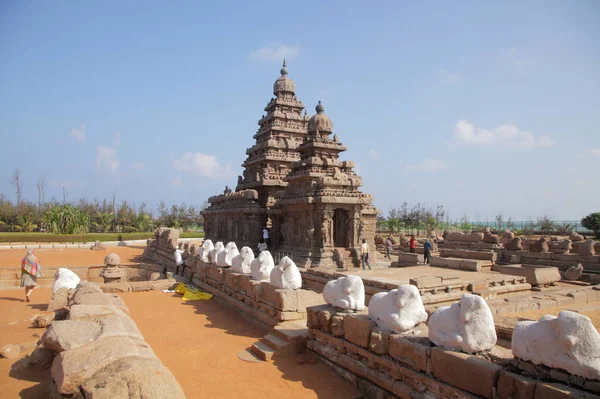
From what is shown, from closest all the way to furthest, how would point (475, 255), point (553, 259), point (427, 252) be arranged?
1. point (553, 259)
2. point (475, 255)
3. point (427, 252)

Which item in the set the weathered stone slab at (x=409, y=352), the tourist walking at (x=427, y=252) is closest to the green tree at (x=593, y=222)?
the tourist walking at (x=427, y=252)

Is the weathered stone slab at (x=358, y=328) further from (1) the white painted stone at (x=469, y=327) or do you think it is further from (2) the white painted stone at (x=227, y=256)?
(2) the white painted stone at (x=227, y=256)

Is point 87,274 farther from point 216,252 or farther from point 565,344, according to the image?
point 565,344

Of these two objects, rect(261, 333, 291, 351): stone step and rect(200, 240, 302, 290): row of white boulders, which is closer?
rect(261, 333, 291, 351): stone step

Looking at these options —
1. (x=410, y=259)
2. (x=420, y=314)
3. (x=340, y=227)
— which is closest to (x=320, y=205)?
(x=340, y=227)

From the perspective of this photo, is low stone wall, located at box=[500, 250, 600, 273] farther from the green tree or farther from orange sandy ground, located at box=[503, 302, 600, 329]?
the green tree

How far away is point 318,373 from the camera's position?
18.1 ft

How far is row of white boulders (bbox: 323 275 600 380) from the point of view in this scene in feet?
9.91

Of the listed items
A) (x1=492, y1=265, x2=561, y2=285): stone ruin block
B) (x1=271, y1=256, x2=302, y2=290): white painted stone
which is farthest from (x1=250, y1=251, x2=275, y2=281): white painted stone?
(x1=492, y1=265, x2=561, y2=285): stone ruin block

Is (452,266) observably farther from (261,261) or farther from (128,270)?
(128,270)

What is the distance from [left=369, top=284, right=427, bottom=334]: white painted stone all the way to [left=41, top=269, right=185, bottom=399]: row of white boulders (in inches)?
98.8

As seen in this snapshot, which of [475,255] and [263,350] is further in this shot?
[475,255]

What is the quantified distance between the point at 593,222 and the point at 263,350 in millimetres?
34986

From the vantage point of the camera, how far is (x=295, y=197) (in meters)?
16.2
